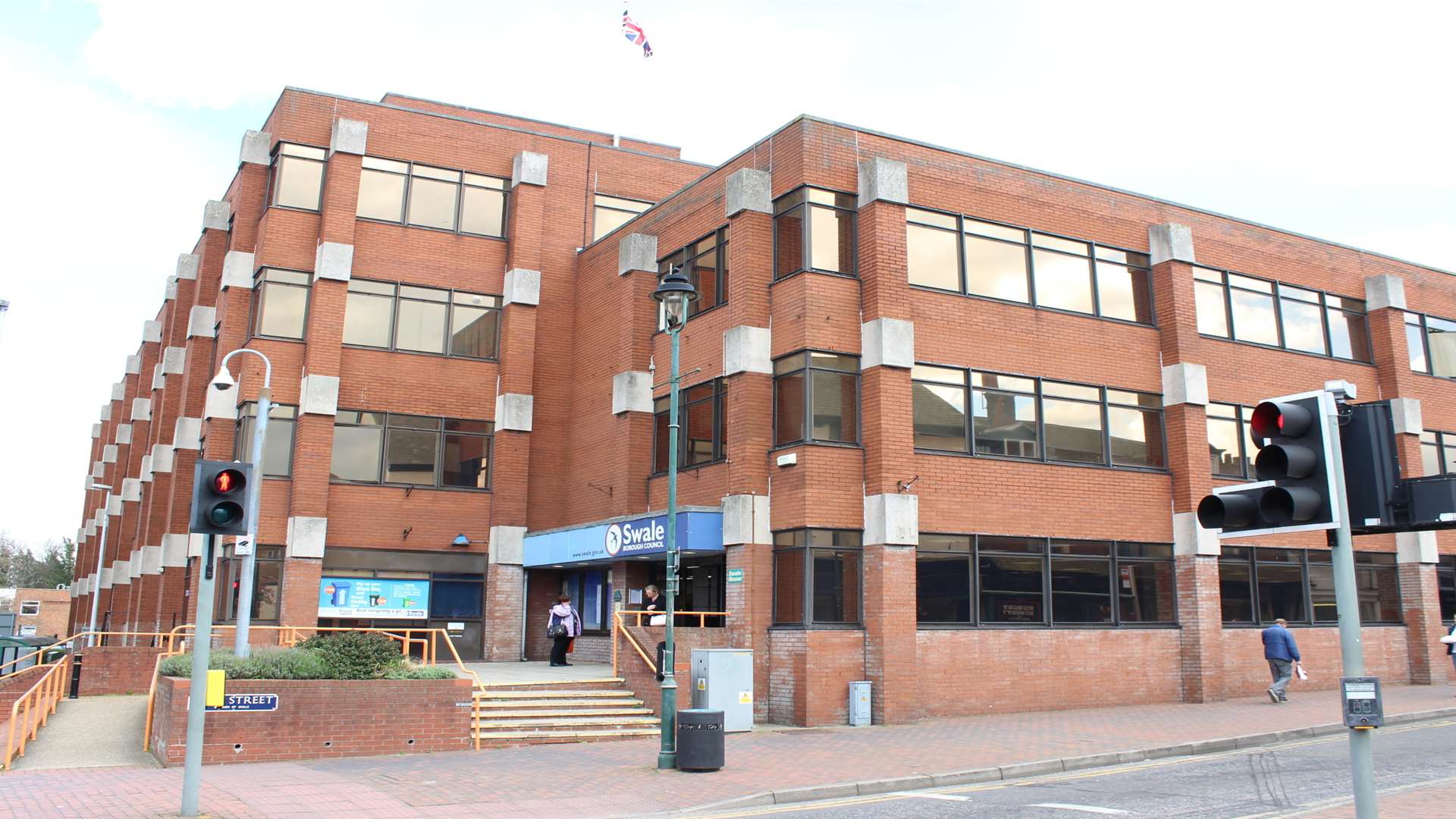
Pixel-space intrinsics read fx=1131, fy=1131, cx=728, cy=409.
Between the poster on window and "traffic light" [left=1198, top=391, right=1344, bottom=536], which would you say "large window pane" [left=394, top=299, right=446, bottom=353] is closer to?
the poster on window

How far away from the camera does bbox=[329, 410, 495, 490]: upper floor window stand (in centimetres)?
2864

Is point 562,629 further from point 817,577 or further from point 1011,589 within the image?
point 1011,589

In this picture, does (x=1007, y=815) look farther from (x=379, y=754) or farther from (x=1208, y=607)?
(x=1208, y=607)

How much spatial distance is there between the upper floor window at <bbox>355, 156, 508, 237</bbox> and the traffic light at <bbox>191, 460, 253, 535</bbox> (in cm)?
2023

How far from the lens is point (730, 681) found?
19.3 metres

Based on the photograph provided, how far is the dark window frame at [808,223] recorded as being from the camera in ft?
72.3

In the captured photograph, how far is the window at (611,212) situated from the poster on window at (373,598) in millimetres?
11089

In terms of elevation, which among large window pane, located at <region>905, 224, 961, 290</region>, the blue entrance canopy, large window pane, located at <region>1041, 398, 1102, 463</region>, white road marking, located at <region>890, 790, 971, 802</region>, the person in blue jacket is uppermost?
large window pane, located at <region>905, 224, 961, 290</region>

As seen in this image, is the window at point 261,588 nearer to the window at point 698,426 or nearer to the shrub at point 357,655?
the window at point 698,426

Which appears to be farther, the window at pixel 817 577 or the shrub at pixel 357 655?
the window at pixel 817 577

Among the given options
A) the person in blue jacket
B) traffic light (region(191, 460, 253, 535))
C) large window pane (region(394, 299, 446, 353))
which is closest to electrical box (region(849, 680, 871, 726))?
the person in blue jacket

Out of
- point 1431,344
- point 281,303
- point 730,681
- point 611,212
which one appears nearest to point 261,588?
point 281,303

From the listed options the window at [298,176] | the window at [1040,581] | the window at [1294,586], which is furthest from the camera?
the window at [298,176]

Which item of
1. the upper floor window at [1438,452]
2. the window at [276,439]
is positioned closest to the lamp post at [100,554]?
the window at [276,439]
